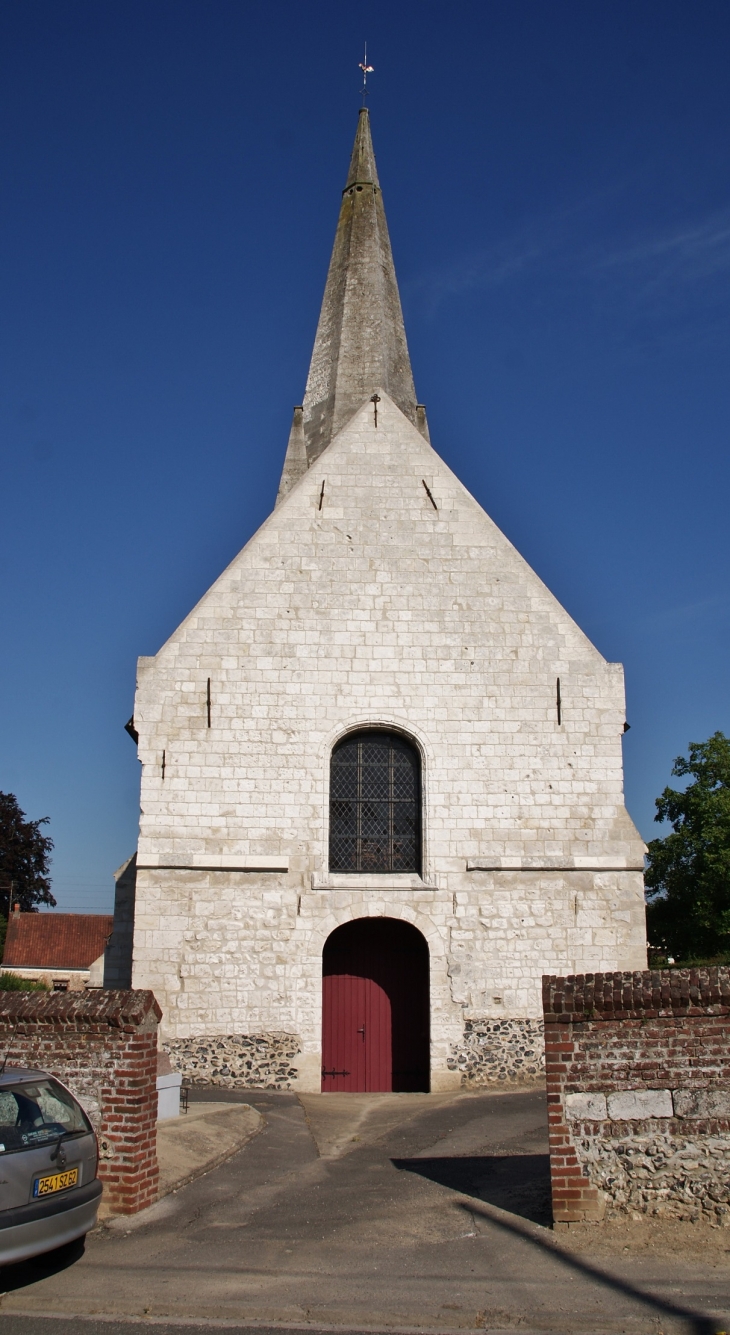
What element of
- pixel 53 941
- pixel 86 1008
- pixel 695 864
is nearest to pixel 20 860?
pixel 53 941

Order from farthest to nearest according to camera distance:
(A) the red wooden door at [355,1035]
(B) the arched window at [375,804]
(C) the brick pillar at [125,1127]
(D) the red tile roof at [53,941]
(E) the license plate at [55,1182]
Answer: (D) the red tile roof at [53,941]
(B) the arched window at [375,804]
(A) the red wooden door at [355,1035]
(C) the brick pillar at [125,1127]
(E) the license plate at [55,1182]

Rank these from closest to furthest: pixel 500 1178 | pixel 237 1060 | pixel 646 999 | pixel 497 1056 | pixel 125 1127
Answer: pixel 646 999, pixel 125 1127, pixel 500 1178, pixel 237 1060, pixel 497 1056

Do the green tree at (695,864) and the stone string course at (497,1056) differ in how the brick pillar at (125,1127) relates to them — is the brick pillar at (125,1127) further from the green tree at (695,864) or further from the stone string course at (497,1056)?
the green tree at (695,864)

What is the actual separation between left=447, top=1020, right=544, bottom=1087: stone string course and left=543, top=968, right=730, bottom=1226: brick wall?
7004 mm

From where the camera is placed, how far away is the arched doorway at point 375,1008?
14109 millimetres

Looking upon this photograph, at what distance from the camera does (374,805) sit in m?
14.6

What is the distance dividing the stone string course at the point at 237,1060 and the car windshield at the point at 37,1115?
698 centimetres

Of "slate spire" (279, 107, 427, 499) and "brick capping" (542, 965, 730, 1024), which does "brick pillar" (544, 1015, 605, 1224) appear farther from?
"slate spire" (279, 107, 427, 499)

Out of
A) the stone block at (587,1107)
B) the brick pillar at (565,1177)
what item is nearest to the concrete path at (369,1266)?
the brick pillar at (565,1177)

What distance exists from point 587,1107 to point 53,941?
4267 cm

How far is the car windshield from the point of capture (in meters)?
6.07

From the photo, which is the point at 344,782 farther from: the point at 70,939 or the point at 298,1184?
the point at 70,939

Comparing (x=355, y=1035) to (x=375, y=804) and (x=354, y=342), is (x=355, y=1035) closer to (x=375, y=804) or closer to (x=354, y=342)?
(x=375, y=804)

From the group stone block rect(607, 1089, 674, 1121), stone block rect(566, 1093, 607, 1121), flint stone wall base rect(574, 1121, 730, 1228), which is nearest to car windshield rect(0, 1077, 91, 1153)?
stone block rect(566, 1093, 607, 1121)
